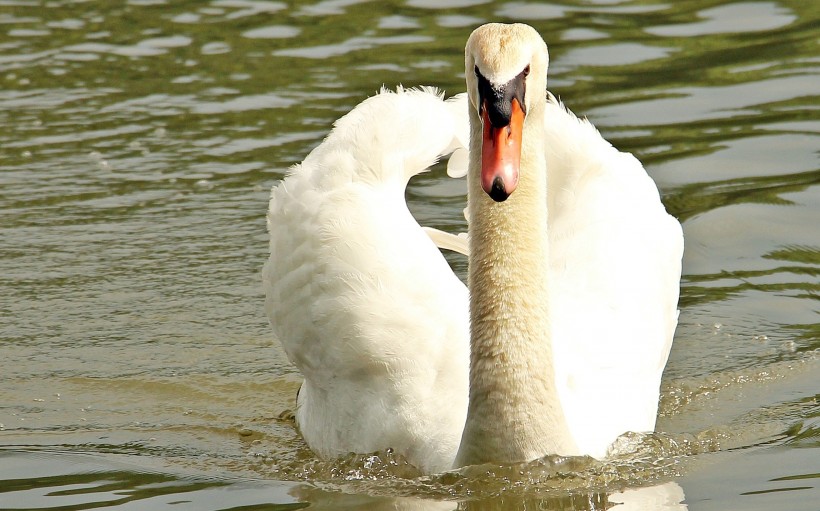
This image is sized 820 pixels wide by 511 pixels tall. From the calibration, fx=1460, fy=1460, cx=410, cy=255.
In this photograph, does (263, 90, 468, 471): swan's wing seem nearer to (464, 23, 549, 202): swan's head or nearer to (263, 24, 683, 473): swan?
(263, 24, 683, 473): swan

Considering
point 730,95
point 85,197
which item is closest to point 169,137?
point 85,197

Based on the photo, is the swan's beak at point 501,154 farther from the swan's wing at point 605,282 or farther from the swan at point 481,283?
the swan's wing at point 605,282

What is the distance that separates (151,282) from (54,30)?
5511 mm

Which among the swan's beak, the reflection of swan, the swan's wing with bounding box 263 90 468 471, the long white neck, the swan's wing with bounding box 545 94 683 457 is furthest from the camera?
the swan's wing with bounding box 545 94 683 457

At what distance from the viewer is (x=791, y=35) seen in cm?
1187

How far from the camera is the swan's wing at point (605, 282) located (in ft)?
19.4

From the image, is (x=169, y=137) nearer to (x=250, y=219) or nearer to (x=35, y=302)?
(x=250, y=219)

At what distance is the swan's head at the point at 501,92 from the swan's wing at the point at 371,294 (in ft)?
4.02

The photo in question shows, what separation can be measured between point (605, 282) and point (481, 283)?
4.28 feet

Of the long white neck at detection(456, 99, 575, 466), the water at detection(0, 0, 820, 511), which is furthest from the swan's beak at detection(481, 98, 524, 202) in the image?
the water at detection(0, 0, 820, 511)

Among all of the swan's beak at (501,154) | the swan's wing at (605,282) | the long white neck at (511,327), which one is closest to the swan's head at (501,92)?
the swan's beak at (501,154)

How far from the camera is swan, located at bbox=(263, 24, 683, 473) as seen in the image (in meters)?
5.21

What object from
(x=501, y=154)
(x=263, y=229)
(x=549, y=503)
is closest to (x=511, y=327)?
(x=549, y=503)

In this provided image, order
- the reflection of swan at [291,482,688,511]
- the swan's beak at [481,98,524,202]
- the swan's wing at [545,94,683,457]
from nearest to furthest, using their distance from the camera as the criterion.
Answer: the swan's beak at [481,98,524,202]
the reflection of swan at [291,482,688,511]
the swan's wing at [545,94,683,457]
